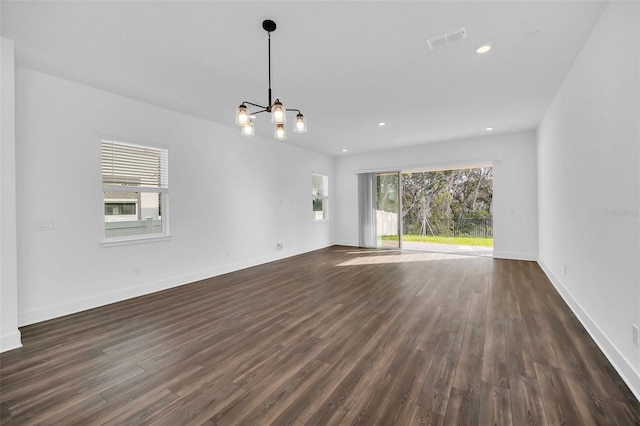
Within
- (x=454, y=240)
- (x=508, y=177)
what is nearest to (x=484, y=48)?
(x=508, y=177)

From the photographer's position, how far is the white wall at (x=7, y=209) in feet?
8.23

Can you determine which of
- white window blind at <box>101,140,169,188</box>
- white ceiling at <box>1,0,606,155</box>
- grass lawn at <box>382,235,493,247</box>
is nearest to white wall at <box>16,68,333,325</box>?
white window blind at <box>101,140,169,188</box>

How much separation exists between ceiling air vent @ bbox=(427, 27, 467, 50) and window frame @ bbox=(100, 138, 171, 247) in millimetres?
3972

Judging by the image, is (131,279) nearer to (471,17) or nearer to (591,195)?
(471,17)

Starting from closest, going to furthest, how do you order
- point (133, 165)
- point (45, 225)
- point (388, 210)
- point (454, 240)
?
point (45, 225)
point (133, 165)
point (388, 210)
point (454, 240)

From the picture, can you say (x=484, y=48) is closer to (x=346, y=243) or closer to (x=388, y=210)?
(x=388, y=210)

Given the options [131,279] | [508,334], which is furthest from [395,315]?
[131,279]

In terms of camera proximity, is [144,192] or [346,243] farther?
[346,243]

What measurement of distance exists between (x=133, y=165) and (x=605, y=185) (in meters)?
5.42

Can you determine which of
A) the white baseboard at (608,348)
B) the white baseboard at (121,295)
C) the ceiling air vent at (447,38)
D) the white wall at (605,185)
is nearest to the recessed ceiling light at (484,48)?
the ceiling air vent at (447,38)

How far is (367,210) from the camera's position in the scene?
8125 mm

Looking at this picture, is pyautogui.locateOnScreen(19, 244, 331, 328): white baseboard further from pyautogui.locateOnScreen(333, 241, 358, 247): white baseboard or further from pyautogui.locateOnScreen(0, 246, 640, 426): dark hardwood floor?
pyautogui.locateOnScreen(333, 241, 358, 247): white baseboard

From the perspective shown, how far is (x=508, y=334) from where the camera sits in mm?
2615

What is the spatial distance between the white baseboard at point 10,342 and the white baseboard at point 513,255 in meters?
7.85
